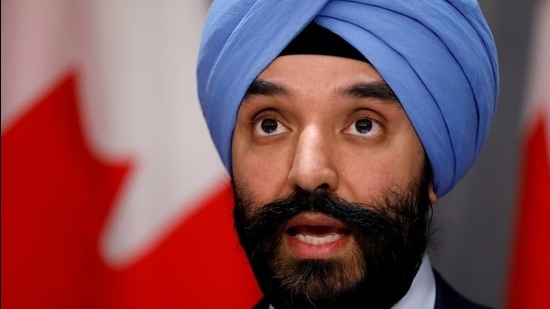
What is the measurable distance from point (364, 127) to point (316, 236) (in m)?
0.17

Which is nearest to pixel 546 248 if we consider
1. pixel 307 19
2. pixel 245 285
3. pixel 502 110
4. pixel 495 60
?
pixel 502 110

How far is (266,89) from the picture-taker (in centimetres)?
134

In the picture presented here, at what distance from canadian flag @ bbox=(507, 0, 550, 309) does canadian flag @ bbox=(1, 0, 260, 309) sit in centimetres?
56

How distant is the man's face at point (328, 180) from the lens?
4.27 ft

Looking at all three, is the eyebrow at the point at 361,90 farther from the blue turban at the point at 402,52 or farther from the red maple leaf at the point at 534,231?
the red maple leaf at the point at 534,231

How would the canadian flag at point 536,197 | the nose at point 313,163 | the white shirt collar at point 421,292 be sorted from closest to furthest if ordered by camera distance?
1. the nose at point 313,163
2. the white shirt collar at point 421,292
3. the canadian flag at point 536,197

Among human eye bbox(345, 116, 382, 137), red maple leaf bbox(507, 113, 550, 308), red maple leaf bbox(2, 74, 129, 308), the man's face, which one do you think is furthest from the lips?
red maple leaf bbox(2, 74, 129, 308)

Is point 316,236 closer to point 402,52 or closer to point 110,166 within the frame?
point 402,52

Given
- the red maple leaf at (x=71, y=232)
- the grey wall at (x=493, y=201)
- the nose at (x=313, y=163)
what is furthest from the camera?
the red maple leaf at (x=71, y=232)

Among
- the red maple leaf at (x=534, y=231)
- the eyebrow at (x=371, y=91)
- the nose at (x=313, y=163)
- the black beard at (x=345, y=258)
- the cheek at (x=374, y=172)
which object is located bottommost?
the red maple leaf at (x=534, y=231)

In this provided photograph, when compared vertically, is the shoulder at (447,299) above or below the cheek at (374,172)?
below

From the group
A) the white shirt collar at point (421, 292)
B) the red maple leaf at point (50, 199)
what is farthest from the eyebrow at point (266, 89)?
the red maple leaf at point (50, 199)

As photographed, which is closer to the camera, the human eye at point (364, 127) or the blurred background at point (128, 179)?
the human eye at point (364, 127)

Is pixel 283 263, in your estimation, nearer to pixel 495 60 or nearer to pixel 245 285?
pixel 495 60
